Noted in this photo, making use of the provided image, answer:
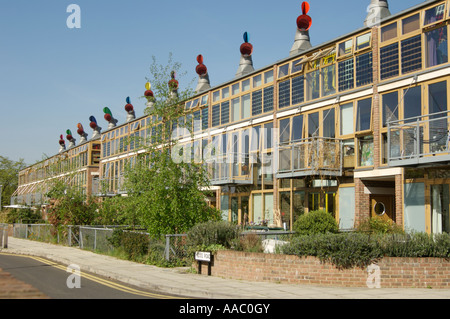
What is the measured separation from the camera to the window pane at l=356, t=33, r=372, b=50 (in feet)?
66.5

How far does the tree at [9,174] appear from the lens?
91.5 m

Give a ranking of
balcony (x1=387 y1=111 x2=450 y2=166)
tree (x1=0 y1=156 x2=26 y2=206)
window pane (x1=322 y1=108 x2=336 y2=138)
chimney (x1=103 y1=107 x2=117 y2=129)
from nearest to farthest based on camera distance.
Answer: balcony (x1=387 y1=111 x2=450 y2=166), window pane (x1=322 y1=108 x2=336 y2=138), chimney (x1=103 y1=107 x2=117 y2=129), tree (x1=0 y1=156 x2=26 y2=206)

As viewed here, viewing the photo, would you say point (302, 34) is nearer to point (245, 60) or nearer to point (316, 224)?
point (245, 60)

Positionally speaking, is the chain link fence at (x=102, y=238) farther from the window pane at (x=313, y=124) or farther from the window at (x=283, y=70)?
the window at (x=283, y=70)

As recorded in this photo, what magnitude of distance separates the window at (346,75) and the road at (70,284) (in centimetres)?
1258

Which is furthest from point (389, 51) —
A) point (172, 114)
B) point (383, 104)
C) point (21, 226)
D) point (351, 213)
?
point (21, 226)

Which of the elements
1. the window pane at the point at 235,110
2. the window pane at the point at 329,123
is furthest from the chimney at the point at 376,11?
the window pane at the point at 235,110

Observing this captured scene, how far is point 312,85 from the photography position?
75.4ft

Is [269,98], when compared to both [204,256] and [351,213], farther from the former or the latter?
[204,256]

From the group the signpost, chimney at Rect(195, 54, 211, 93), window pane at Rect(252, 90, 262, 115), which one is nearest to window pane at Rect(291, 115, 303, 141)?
window pane at Rect(252, 90, 262, 115)

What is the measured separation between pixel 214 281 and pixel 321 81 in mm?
11894

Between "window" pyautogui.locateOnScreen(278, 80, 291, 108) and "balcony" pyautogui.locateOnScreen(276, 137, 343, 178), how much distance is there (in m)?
3.46

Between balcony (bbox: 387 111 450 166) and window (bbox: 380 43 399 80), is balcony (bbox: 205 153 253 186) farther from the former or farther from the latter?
balcony (bbox: 387 111 450 166)

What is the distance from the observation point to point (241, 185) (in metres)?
27.5
